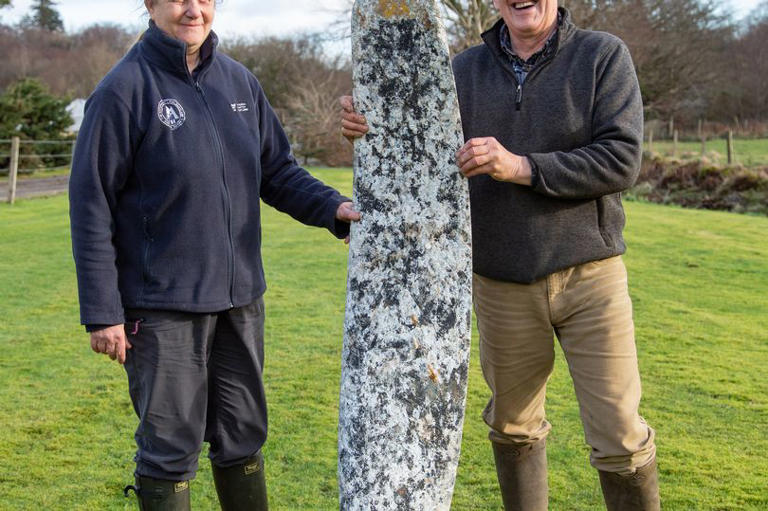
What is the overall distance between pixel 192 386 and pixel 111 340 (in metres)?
0.37

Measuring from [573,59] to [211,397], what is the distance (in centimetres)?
203

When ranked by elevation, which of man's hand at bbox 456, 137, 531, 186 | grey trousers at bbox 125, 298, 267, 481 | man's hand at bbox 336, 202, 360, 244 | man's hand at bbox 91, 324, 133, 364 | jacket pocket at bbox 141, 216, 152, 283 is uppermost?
man's hand at bbox 456, 137, 531, 186

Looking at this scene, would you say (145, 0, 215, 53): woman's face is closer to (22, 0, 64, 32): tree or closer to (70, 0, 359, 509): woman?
(70, 0, 359, 509): woman

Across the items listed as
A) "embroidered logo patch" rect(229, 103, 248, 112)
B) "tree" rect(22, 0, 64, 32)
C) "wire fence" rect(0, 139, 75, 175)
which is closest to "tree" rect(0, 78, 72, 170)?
"wire fence" rect(0, 139, 75, 175)

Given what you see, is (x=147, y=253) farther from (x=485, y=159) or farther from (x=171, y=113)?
(x=485, y=159)

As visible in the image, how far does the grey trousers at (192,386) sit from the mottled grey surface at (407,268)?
0.74 metres

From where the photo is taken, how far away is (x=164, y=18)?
10.3 feet

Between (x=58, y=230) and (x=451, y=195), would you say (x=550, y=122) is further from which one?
(x=58, y=230)

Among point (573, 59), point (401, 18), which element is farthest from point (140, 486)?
point (573, 59)

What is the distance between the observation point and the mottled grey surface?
2715 mm

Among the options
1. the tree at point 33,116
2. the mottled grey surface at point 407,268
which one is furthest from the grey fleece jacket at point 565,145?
the tree at point 33,116

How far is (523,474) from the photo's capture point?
11.6ft

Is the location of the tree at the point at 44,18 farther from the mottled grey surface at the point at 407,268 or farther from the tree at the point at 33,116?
the mottled grey surface at the point at 407,268

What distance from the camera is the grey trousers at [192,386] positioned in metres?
3.11
